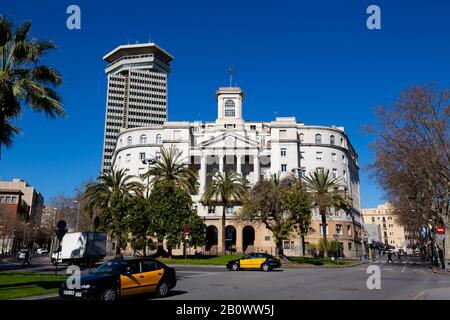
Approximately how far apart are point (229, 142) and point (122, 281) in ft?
199

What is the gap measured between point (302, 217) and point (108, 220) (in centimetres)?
2413

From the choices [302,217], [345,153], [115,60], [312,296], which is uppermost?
[115,60]

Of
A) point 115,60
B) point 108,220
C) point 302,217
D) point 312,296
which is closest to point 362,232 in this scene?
point 302,217

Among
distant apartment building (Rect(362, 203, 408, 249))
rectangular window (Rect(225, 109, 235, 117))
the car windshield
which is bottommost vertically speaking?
the car windshield

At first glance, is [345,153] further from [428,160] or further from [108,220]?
[108,220]

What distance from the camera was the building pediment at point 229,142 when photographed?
71.9 metres

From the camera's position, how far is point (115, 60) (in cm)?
16238

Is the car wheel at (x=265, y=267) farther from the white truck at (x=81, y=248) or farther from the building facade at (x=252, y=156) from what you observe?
the building facade at (x=252, y=156)

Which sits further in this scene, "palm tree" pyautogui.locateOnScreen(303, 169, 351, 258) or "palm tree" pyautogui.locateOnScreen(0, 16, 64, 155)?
"palm tree" pyautogui.locateOnScreen(303, 169, 351, 258)

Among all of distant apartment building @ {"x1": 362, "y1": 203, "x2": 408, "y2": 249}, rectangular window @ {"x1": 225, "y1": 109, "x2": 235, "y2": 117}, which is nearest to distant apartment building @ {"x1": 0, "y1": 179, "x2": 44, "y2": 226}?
rectangular window @ {"x1": 225, "y1": 109, "x2": 235, "y2": 117}

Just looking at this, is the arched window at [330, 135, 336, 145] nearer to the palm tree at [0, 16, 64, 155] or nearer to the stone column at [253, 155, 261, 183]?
the stone column at [253, 155, 261, 183]

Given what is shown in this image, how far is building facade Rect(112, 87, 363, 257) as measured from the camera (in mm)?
68250

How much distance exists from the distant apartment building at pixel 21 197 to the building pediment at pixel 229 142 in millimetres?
54453

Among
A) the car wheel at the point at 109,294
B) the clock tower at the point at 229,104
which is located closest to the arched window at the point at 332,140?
the clock tower at the point at 229,104
